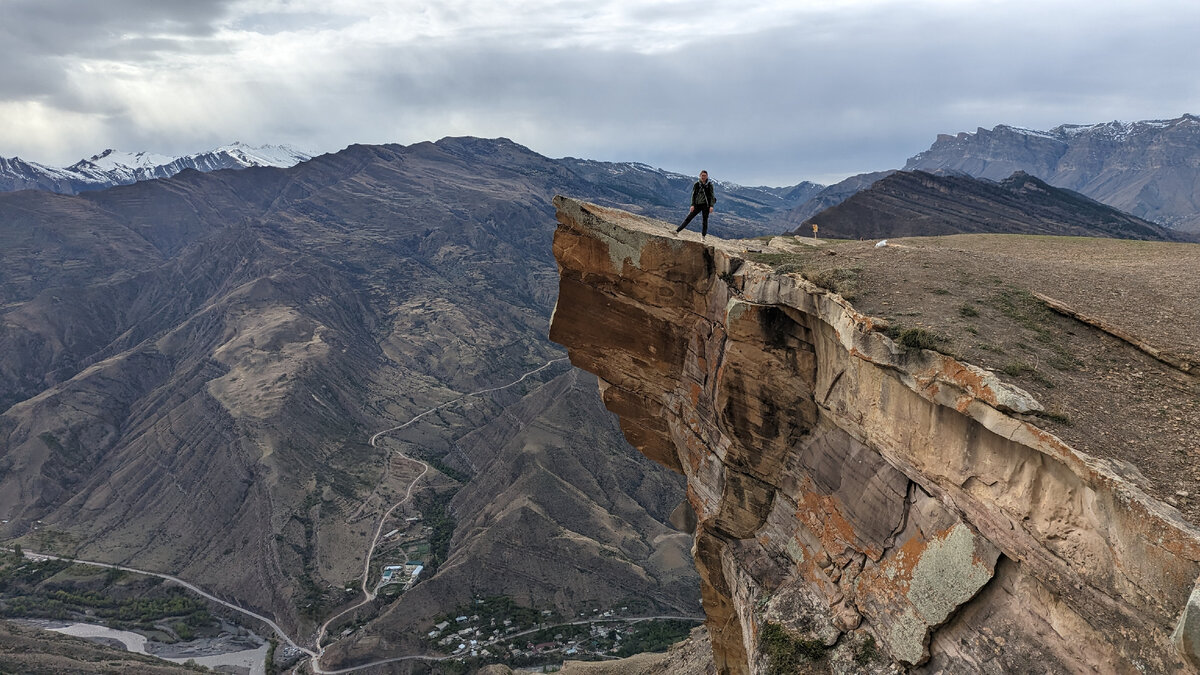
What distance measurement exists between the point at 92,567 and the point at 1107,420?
153m

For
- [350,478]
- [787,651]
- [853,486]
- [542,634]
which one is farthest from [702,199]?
[350,478]

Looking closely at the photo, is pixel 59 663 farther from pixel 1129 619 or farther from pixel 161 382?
Result: pixel 161 382

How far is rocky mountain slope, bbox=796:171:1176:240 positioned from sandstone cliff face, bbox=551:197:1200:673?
457 feet

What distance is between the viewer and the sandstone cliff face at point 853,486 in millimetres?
11391

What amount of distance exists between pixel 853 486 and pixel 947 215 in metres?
185

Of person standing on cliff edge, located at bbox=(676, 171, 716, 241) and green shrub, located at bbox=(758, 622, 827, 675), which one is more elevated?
person standing on cliff edge, located at bbox=(676, 171, 716, 241)

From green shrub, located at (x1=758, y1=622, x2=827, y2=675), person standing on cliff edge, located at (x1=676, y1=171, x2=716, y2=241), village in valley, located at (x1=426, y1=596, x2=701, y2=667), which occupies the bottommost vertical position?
village in valley, located at (x1=426, y1=596, x2=701, y2=667)

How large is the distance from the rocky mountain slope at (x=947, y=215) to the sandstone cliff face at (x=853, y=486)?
139292 mm

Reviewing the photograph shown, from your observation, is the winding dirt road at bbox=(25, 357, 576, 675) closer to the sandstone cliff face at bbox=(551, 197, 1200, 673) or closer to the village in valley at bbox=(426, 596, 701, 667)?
the village in valley at bbox=(426, 596, 701, 667)

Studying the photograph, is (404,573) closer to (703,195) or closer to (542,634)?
(542,634)

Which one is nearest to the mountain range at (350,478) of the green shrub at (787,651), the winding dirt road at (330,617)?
the winding dirt road at (330,617)

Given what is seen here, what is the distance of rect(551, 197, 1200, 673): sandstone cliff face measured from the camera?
448 inches

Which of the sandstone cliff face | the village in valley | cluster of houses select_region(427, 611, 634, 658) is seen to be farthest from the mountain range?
the sandstone cliff face

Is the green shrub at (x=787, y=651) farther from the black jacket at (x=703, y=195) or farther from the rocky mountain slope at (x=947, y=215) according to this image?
the rocky mountain slope at (x=947, y=215)
